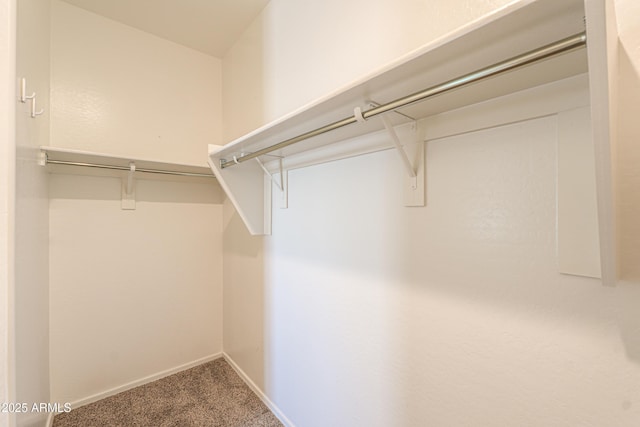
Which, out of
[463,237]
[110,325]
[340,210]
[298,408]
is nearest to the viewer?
[463,237]

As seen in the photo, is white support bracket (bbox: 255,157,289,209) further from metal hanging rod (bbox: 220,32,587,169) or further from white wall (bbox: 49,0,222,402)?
white wall (bbox: 49,0,222,402)

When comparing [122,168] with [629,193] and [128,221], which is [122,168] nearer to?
[128,221]

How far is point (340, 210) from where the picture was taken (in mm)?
1196

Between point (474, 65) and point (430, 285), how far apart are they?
66cm

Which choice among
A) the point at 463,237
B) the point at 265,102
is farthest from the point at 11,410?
the point at 265,102

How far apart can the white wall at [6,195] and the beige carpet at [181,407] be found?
113cm

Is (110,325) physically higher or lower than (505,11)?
A: lower

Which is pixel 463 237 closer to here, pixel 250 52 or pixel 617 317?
pixel 617 317

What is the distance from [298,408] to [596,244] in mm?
1545

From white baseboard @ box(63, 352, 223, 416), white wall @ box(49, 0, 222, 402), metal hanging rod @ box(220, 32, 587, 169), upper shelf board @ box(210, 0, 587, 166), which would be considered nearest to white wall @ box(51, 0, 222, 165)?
white wall @ box(49, 0, 222, 402)

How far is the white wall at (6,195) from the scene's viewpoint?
729 mm

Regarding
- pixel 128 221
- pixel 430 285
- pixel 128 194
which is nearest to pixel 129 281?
pixel 128 221

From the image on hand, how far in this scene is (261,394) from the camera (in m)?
1.75

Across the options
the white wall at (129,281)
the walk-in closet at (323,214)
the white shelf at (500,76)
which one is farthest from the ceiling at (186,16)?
the white shelf at (500,76)
